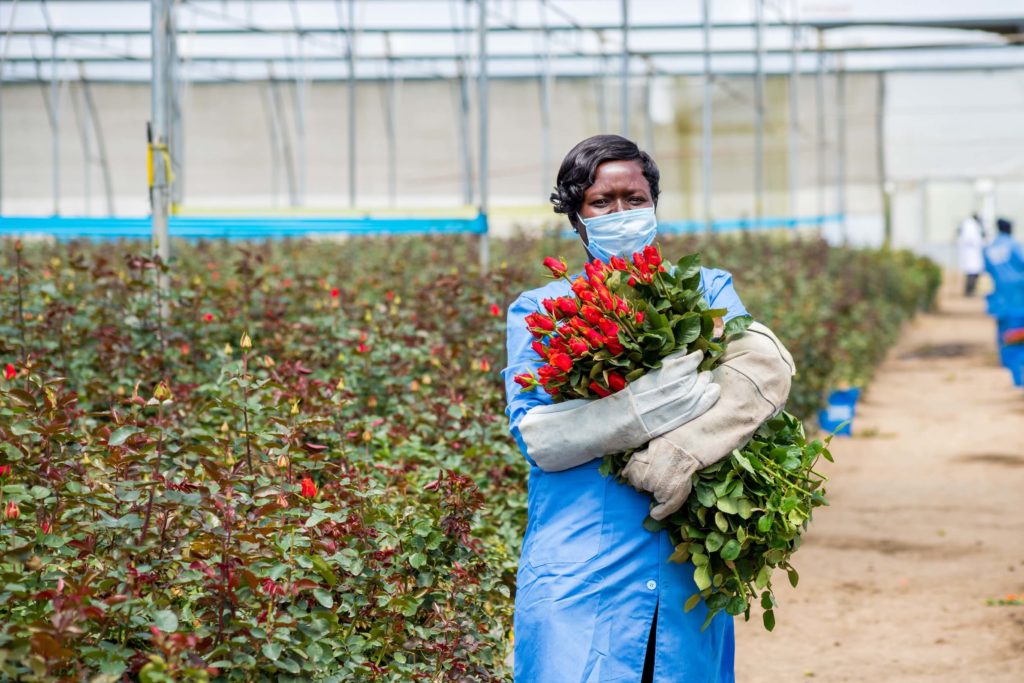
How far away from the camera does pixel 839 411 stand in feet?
28.8

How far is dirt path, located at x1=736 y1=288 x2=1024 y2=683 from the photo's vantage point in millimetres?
4414

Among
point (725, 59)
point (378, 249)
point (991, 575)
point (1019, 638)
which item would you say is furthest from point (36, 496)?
point (725, 59)

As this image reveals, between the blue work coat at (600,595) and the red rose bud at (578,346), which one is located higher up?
the red rose bud at (578,346)

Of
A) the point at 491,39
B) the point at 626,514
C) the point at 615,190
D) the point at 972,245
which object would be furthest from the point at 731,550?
the point at 491,39

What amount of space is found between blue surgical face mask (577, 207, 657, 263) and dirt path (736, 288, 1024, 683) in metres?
2.36

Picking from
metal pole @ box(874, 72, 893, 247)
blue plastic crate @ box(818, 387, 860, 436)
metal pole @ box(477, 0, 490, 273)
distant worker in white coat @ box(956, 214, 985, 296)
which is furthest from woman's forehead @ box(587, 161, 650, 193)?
metal pole @ box(874, 72, 893, 247)

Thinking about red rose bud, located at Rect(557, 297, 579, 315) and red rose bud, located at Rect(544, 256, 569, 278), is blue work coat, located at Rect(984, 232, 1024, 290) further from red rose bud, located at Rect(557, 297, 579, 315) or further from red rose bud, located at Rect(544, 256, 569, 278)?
red rose bud, located at Rect(557, 297, 579, 315)

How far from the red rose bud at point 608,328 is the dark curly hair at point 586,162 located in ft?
1.33

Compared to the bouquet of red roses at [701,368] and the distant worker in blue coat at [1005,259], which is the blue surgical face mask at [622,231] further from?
the distant worker in blue coat at [1005,259]

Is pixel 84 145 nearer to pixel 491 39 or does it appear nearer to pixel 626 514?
pixel 491 39

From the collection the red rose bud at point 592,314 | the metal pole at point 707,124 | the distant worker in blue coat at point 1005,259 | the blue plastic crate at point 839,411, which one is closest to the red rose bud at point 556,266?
the red rose bud at point 592,314

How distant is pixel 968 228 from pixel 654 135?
202 inches

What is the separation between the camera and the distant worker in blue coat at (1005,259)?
431 inches

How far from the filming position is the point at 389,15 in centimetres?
2194
